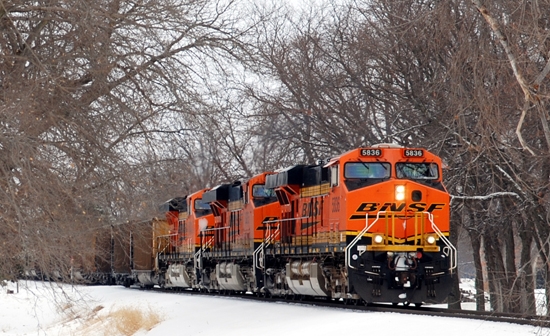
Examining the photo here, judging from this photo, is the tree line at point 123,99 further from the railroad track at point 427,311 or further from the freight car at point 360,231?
the freight car at point 360,231

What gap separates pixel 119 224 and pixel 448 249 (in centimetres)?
696

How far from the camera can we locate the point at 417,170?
55.3 ft

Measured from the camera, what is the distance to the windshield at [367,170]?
1656 cm

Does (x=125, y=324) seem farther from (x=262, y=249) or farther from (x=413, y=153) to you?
(x=413, y=153)

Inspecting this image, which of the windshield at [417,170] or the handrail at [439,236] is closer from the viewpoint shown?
the handrail at [439,236]

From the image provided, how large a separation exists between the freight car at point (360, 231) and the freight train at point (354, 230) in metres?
0.02

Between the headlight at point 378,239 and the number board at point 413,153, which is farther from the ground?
the number board at point 413,153

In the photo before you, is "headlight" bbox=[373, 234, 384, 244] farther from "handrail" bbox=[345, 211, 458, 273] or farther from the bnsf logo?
the bnsf logo

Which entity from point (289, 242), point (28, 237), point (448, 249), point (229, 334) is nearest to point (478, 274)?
point (289, 242)

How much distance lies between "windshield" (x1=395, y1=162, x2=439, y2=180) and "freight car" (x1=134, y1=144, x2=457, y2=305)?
0.07 feet

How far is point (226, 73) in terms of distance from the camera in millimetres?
11992

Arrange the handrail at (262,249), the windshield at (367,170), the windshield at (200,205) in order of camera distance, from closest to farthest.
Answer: the windshield at (367,170), the handrail at (262,249), the windshield at (200,205)

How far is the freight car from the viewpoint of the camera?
1593 cm

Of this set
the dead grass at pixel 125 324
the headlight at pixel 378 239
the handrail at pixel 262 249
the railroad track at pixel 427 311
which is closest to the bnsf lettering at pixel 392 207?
the headlight at pixel 378 239
